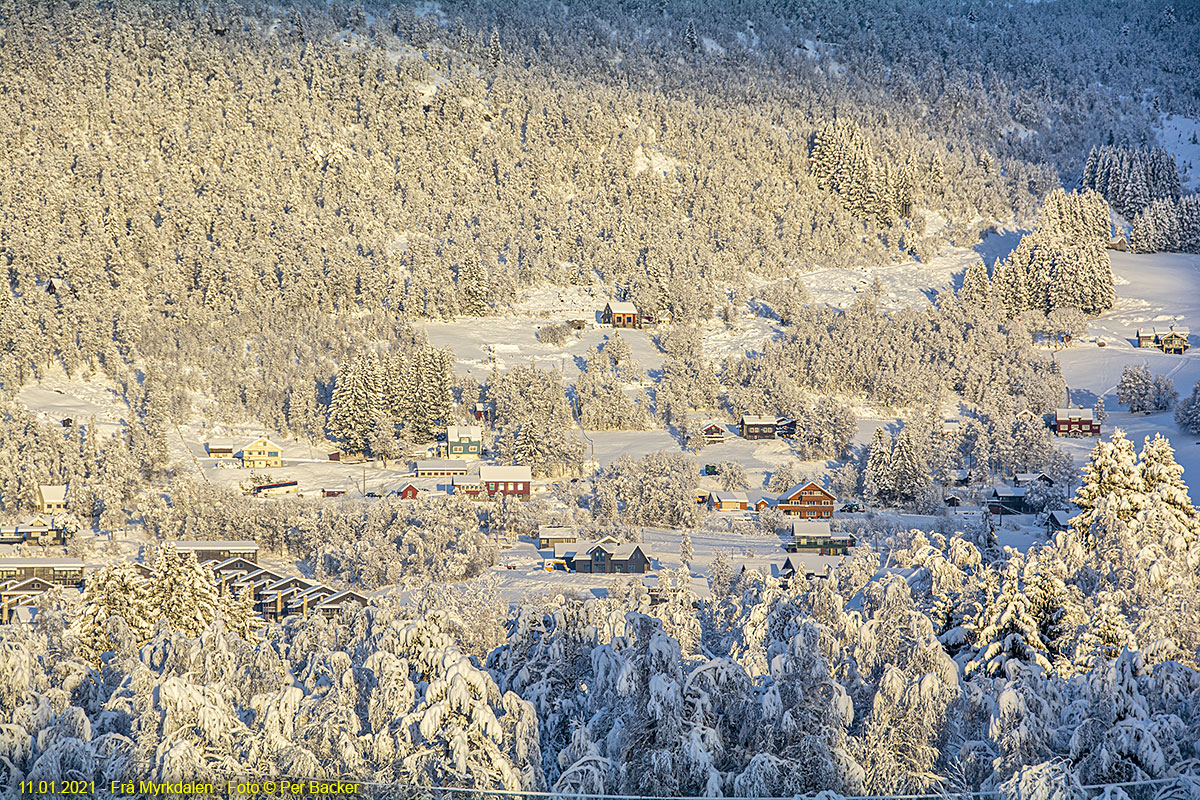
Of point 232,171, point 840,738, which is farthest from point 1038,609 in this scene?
point 232,171

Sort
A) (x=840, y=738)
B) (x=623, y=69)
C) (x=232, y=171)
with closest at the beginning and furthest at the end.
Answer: (x=840, y=738) → (x=232, y=171) → (x=623, y=69)

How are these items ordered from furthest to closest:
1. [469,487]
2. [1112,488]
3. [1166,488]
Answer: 1. [469,487]
2. [1112,488]
3. [1166,488]

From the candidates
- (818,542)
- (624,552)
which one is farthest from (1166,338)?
(624,552)

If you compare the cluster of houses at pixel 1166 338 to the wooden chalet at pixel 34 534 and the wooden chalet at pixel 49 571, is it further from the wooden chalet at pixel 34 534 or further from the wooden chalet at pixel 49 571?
the wooden chalet at pixel 49 571

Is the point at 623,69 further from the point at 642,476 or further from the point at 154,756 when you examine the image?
the point at 154,756

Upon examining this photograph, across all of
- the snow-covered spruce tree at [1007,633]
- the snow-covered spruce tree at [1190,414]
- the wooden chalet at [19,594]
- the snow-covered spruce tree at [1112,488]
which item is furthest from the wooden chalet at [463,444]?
the snow-covered spruce tree at [1007,633]

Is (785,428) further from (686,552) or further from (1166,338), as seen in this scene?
(1166,338)
